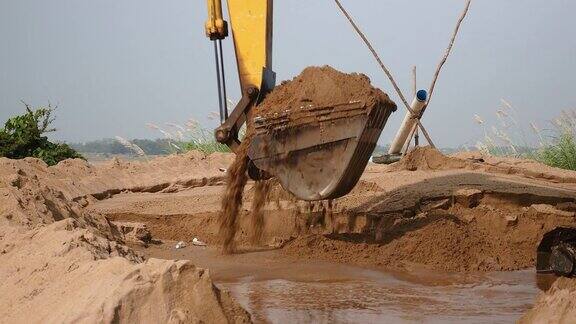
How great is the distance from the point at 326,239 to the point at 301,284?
4.97ft

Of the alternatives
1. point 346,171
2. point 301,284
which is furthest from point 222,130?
point 301,284

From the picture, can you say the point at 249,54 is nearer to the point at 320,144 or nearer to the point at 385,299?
the point at 320,144

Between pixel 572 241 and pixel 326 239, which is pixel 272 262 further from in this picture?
pixel 572 241

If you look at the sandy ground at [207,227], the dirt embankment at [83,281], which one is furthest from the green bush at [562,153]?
the dirt embankment at [83,281]

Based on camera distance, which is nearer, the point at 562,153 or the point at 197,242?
the point at 197,242

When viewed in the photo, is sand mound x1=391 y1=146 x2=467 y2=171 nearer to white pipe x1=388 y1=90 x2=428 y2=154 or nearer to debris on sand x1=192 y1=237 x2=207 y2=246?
white pipe x1=388 y1=90 x2=428 y2=154

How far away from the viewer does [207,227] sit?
26.8 feet

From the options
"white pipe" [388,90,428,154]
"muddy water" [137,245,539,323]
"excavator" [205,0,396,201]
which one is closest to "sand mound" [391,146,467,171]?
"white pipe" [388,90,428,154]

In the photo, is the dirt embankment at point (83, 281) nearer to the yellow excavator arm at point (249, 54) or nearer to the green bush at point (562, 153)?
the yellow excavator arm at point (249, 54)

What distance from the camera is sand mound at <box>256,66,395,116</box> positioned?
5.96 metres

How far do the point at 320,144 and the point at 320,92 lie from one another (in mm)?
408

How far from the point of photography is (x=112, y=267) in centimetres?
369

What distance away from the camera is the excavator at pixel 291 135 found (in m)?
5.89

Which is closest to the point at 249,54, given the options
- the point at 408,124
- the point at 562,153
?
the point at 408,124
